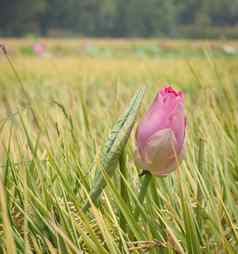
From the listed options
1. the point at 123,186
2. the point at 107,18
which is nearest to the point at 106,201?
the point at 123,186

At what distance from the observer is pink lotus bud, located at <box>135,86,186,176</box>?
374 mm

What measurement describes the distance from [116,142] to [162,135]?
0.04 meters

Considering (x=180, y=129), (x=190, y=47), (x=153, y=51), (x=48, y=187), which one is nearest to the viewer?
(x=180, y=129)

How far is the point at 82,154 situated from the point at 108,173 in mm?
254

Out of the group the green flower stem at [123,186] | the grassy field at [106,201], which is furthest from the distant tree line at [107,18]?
the green flower stem at [123,186]

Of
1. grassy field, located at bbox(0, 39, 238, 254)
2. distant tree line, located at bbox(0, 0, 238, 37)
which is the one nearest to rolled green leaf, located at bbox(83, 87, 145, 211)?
grassy field, located at bbox(0, 39, 238, 254)

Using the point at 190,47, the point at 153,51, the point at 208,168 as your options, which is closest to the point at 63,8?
the point at 190,47

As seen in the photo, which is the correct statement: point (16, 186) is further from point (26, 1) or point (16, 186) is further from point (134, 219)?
point (26, 1)

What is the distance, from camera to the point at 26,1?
2431 centimetres

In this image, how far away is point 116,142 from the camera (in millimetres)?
399

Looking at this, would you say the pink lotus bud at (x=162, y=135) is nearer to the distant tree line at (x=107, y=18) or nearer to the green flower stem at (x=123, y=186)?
the green flower stem at (x=123, y=186)

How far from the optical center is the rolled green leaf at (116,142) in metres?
0.40

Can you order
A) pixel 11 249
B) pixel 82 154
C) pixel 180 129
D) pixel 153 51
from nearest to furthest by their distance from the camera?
pixel 11 249
pixel 180 129
pixel 82 154
pixel 153 51

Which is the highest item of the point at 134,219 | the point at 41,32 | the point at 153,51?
the point at 41,32
